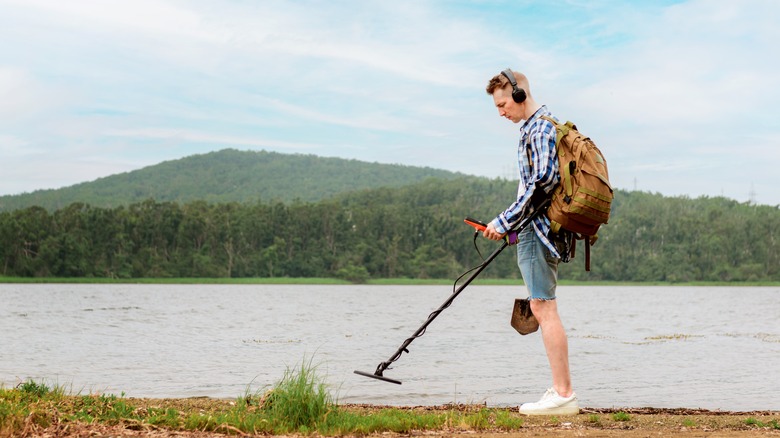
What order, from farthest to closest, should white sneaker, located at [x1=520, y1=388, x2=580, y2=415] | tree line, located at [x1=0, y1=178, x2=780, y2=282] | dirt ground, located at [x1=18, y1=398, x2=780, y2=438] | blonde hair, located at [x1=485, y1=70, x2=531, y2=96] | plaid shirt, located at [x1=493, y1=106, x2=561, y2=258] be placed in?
tree line, located at [x1=0, y1=178, x2=780, y2=282]
white sneaker, located at [x1=520, y1=388, x2=580, y2=415]
blonde hair, located at [x1=485, y1=70, x2=531, y2=96]
plaid shirt, located at [x1=493, y1=106, x2=561, y2=258]
dirt ground, located at [x1=18, y1=398, x2=780, y2=438]

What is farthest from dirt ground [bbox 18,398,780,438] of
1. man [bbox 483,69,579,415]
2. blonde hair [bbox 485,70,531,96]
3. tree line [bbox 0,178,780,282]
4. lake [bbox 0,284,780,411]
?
tree line [bbox 0,178,780,282]

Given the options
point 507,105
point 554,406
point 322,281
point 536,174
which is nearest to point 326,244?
point 322,281

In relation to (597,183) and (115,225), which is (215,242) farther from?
(597,183)

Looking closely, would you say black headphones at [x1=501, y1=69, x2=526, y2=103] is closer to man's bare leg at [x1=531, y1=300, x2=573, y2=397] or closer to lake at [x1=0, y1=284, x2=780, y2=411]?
man's bare leg at [x1=531, y1=300, x2=573, y2=397]

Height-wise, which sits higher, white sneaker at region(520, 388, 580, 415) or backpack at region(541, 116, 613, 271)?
backpack at region(541, 116, 613, 271)

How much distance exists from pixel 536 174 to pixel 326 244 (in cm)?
14324

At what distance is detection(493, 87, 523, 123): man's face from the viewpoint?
7727 millimetres

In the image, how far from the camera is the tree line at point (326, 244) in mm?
130250

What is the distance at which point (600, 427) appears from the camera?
738 cm

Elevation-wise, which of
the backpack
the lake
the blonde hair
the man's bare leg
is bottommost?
the lake

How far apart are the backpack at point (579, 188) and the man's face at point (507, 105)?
0.43 metres

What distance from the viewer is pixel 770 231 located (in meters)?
170

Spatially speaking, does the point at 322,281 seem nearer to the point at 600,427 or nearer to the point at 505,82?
the point at 505,82

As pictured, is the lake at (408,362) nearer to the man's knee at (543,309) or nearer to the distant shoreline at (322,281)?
the man's knee at (543,309)
